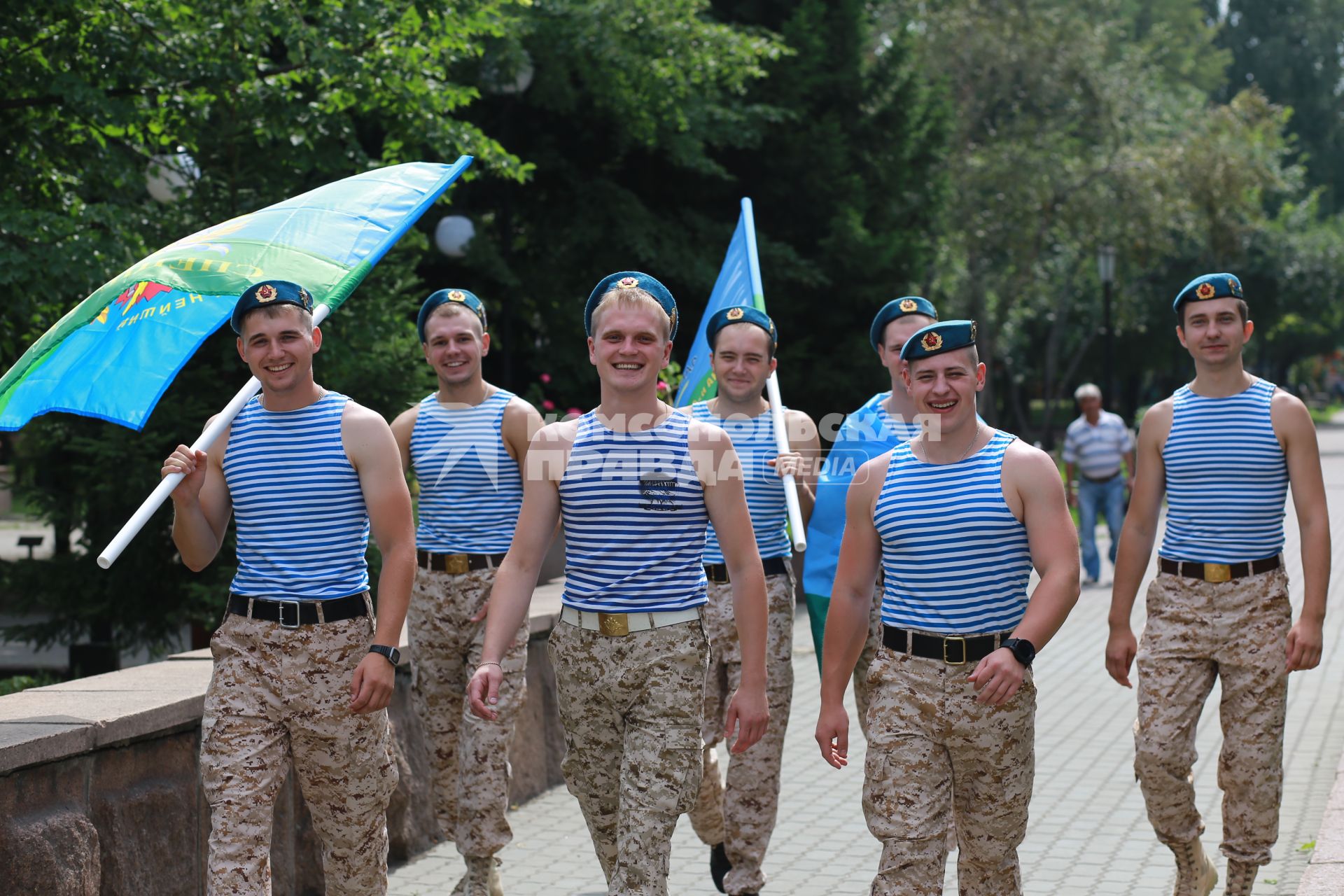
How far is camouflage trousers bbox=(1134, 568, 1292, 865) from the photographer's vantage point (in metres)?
5.65

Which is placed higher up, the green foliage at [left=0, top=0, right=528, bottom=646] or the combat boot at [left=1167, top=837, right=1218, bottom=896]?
the green foliage at [left=0, top=0, right=528, bottom=646]

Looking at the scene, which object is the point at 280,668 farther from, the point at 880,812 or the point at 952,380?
the point at 952,380

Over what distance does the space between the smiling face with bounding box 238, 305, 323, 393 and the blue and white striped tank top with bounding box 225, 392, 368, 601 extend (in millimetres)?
127

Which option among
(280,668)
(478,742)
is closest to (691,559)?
(280,668)

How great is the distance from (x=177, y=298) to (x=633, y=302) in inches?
60.1

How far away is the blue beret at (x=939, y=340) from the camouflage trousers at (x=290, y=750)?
185cm

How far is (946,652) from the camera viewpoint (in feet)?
14.7

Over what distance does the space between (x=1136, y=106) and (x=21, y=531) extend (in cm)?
2371

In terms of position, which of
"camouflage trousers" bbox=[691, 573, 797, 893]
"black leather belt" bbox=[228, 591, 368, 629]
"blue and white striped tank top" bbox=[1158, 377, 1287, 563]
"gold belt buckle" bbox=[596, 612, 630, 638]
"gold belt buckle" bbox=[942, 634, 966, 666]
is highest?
"blue and white striped tank top" bbox=[1158, 377, 1287, 563]

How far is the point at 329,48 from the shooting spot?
9328 millimetres

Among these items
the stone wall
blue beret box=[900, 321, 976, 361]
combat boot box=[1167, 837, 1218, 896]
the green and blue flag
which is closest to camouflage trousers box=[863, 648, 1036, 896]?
blue beret box=[900, 321, 976, 361]

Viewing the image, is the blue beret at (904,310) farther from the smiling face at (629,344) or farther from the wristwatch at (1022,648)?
the wristwatch at (1022,648)

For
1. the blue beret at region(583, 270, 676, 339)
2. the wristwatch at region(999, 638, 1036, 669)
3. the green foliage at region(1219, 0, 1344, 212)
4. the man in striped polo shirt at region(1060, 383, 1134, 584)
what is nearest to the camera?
the wristwatch at region(999, 638, 1036, 669)

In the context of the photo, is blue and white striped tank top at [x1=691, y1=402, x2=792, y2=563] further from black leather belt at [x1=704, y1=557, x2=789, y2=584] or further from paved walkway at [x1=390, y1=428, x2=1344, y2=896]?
paved walkway at [x1=390, y1=428, x2=1344, y2=896]
